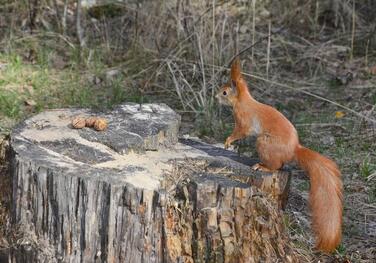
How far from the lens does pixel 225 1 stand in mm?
5871

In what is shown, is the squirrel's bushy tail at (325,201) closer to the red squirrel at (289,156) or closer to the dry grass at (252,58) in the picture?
the red squirrel at (289,156)

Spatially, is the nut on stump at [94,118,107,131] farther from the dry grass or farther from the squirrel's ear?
the dry grass

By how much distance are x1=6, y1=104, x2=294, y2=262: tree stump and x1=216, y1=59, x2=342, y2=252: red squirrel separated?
0.38 ft

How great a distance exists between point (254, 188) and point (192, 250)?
13.7 inches

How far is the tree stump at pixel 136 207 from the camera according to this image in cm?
280

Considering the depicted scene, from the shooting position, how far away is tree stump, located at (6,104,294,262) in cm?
280

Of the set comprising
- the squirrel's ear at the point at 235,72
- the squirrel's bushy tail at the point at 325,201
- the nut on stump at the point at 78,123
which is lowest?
the squirrel's bushy tail at the point at 325,201

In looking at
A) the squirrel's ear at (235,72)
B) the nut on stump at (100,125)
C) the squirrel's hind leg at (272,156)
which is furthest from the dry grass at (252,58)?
the nut on stump at (100,125)

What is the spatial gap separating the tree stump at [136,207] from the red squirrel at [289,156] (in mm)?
115

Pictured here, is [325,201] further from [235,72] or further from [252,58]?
[252,58]

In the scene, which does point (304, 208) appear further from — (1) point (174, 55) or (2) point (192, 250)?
(1) point (174, 55)

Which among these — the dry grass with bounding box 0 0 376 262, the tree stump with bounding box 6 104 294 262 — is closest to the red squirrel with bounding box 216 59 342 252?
the tree stump with bounding box 6 104 294 262

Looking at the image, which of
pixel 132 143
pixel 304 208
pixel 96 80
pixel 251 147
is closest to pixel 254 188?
pixel 132 143

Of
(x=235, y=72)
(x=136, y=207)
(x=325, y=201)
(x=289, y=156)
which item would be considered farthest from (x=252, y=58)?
(x=136, y=207)
